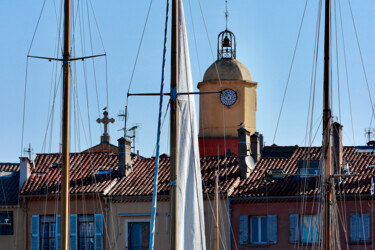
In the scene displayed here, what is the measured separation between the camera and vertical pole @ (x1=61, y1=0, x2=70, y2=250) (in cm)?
3294

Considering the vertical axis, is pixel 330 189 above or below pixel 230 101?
below

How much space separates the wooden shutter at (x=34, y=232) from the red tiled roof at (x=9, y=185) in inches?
49.4

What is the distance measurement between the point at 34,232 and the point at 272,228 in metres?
11.5

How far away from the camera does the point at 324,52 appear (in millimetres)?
39094

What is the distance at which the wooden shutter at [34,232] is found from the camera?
192 feet

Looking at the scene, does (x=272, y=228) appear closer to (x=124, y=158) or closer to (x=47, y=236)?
(x=124, y=158)

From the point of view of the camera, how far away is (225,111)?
244 feet

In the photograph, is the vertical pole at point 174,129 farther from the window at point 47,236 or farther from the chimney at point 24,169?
the chimney at point 24,169

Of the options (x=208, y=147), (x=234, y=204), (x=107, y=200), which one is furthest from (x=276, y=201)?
(x=208, y=147)

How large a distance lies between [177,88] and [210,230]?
952 inches

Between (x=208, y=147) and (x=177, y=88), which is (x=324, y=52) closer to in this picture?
(x=177, y=88)

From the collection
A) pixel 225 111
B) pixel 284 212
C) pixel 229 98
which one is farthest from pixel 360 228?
pixel 225 111

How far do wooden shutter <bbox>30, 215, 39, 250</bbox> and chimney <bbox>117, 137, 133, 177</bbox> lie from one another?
4.76m

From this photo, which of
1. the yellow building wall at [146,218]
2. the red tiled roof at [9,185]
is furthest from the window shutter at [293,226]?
the red tiled roof at [9,185]
